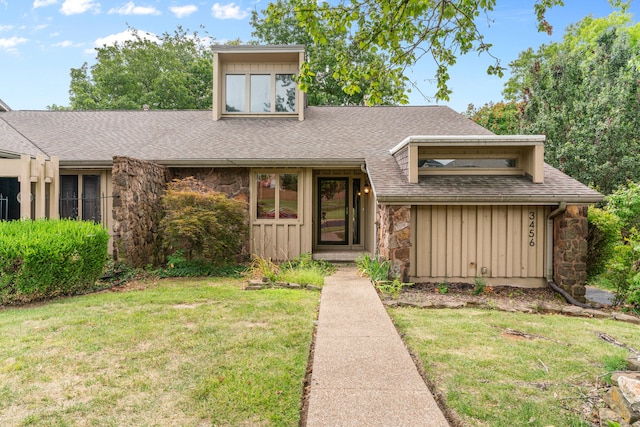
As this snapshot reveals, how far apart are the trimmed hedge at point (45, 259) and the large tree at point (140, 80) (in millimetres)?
17100

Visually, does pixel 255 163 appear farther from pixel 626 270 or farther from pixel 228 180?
pixel 626 270

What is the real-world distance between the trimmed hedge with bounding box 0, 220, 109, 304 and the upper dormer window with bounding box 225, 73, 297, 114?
21.7 ft

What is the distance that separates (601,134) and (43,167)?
15.1 m

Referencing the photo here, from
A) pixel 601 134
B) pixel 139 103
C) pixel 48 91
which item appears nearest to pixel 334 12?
pixel 601 134

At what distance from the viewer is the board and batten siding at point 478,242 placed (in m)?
7.17

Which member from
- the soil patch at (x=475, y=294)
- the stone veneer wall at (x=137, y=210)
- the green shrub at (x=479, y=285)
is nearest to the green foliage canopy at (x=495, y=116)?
the soil patch at (x=475, y=294)

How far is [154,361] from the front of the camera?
3373mm

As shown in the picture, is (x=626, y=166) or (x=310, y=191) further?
(x=626, y=166)

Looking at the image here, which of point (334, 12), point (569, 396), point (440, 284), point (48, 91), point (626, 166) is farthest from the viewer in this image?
point (48, 91)

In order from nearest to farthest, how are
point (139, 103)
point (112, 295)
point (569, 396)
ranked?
1. point (569, 396)
2. point (112, 295)
3. point (139, 103)

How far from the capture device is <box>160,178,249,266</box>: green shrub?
756 centimetres

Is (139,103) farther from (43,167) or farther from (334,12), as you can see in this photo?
(334,12)

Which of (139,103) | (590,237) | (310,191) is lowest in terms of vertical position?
(590,237)

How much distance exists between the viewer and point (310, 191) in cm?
921
